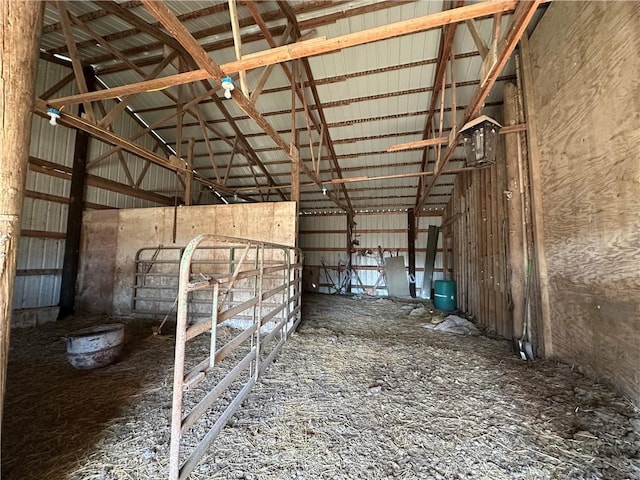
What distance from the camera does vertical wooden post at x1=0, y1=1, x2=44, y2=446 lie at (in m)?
1.06

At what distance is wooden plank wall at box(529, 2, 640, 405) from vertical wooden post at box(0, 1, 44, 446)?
3.71m

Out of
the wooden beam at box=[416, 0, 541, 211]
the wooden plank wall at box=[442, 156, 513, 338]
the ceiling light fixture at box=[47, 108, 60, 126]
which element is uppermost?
the ceiling light fixture at box=[47, 108, 60, 126]

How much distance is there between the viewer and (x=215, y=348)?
1.96 metres

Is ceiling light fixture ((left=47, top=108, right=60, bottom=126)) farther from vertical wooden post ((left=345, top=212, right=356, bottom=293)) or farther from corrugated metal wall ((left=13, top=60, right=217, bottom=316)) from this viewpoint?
vertical wooden post ((left=345, top=212, right=356, bottom=293))

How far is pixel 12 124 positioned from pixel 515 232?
4694 mm

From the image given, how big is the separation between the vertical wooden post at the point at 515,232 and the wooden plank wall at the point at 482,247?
0.36 meters

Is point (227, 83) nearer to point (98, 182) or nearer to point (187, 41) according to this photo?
point (187, 41)

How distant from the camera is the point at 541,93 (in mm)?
3002


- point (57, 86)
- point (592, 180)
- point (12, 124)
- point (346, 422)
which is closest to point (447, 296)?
point (592, 180)

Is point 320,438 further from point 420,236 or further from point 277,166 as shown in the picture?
point 420,236

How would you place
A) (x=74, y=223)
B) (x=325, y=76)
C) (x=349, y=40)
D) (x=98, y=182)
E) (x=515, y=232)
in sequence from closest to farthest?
(x=349, y=40)
(x=515, y=232)
(x=325, y=76)
(x=74, y=223)
(x=98, y=182)

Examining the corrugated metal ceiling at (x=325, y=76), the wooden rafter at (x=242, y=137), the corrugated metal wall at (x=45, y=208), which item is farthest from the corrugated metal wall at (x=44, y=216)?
the wooden rafter at (x=242, y=137)

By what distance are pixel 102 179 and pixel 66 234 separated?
1.46 metres

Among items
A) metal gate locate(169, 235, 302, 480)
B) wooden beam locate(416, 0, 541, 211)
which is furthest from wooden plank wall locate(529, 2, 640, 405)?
metal gate locate(169, 235, 302, 480)
